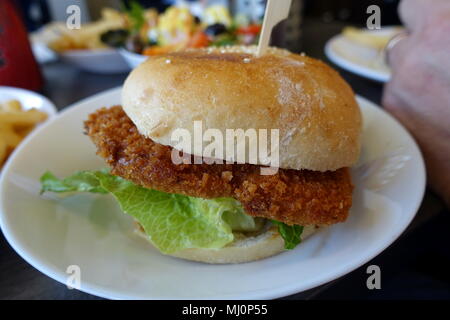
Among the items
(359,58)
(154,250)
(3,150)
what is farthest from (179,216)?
(359,58)

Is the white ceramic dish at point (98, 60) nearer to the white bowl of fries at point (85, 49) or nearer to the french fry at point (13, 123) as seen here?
the white bowl of fries at point (85, 49)

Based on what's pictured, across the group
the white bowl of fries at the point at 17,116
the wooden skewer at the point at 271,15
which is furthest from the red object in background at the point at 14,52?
the wooden skewer at the point at 271,15

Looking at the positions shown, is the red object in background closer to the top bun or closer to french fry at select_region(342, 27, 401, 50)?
the top bun

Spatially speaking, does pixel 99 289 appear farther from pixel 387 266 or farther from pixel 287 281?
pixel 387 266

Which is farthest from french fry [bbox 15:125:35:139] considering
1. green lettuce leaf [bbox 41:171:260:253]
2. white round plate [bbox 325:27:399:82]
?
white round plate [bbox 325:27:399:82]

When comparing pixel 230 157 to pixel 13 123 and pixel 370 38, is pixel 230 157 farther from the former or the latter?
pixel 370 38
